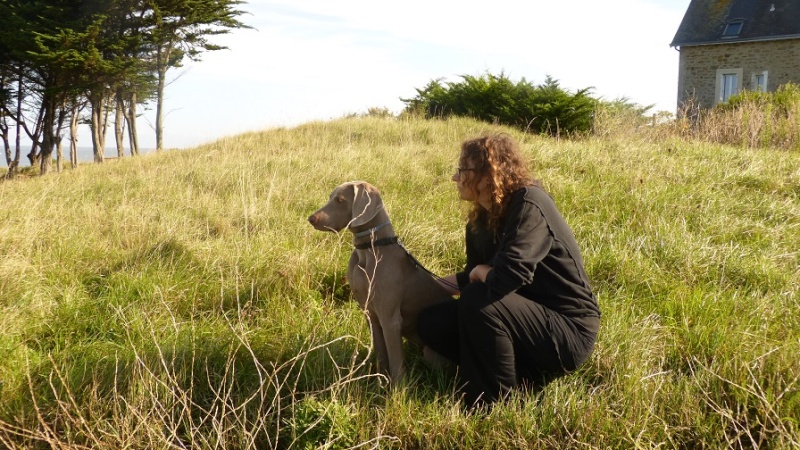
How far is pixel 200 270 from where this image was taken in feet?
14.9

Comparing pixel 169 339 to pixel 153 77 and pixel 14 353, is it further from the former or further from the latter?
pixel 153 77

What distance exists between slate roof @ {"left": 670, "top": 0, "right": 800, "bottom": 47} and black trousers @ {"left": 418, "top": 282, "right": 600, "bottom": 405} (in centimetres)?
2436

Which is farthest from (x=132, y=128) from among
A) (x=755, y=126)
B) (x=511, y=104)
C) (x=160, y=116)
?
(x=755, y=126)

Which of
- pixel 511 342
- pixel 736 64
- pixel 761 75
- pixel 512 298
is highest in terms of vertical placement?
pixel 736 64

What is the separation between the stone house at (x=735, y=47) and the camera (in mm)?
22547

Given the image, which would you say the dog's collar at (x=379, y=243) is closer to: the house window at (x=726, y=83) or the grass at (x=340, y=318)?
the grass at (x=340, y=318)

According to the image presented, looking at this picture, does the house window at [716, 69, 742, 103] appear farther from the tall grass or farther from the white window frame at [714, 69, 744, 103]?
the tall grass

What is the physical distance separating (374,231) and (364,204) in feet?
0.48

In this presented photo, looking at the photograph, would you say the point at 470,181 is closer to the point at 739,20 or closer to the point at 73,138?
the point at 73,138

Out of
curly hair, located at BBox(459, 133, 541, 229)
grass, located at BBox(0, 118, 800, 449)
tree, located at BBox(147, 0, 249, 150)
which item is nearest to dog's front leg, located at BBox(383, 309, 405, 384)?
grass, located at BBox(0, 118, 800, 449)

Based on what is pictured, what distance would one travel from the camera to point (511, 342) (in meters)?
2.75

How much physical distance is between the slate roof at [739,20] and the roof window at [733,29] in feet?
0.26

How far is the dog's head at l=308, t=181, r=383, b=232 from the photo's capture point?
9.89 feet

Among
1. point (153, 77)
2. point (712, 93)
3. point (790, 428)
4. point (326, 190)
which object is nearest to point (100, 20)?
point (153, 77)
